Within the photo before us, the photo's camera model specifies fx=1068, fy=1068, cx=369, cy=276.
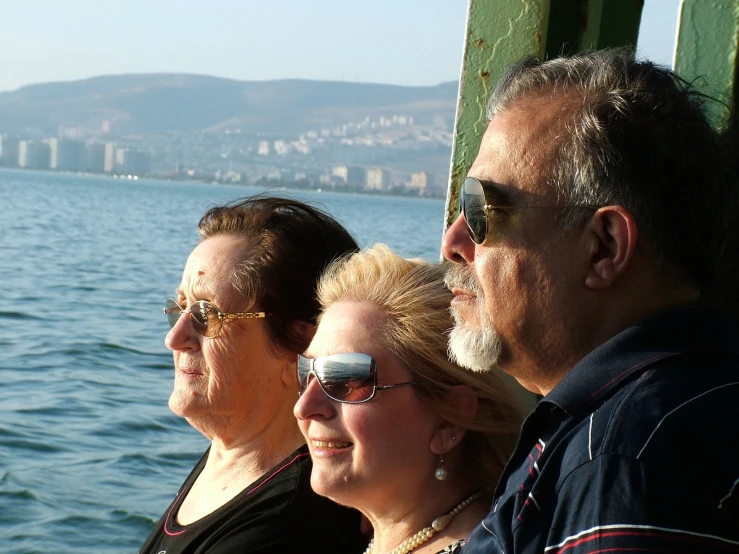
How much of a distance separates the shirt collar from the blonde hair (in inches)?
31.9

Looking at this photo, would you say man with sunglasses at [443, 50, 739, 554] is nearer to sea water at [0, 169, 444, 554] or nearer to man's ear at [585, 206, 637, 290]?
man's ear at [585, 206, 637, 290]

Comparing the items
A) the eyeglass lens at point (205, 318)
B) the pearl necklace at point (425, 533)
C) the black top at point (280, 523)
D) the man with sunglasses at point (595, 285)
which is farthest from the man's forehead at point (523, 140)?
the eyeglass lens at point (205, 318)

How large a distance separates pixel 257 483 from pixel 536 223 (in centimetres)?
156

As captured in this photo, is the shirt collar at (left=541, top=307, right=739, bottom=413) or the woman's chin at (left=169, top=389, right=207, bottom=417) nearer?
the shirt collar at (left=541, top=307, right=739, bottom=413)

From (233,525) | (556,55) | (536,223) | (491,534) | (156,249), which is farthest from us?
(156,249)

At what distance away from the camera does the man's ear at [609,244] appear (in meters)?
1.96

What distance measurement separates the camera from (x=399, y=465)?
2668mm

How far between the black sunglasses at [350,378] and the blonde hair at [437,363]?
0.07 metres

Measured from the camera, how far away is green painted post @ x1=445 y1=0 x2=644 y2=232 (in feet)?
9.18

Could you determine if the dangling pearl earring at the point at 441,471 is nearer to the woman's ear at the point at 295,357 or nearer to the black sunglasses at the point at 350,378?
the black sunglasses at the point at 350,378

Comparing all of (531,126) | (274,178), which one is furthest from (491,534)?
(274,178)

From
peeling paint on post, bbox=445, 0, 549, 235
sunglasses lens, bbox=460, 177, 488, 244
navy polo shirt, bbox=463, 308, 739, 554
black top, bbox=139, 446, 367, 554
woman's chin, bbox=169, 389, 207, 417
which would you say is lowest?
black top, bbox=139, 446, 367, 554

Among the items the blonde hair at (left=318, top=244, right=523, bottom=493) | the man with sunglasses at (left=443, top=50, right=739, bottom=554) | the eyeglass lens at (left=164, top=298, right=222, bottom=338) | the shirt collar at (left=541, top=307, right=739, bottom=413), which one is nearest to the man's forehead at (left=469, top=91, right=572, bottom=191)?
the man with sunglasses at (left=443, top=50, right=739, bottom=554)

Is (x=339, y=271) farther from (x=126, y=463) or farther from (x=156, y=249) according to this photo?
(x=156, y=249)
